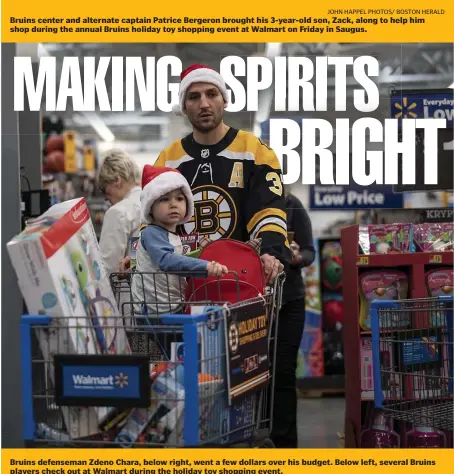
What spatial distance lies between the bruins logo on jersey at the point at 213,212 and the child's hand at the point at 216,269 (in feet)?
2.39

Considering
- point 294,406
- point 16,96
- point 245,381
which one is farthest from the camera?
point 294,406

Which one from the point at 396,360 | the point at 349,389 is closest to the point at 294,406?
the point at 349,389

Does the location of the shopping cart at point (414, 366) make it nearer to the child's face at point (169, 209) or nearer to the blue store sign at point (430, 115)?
the child's face at point (169, 209)

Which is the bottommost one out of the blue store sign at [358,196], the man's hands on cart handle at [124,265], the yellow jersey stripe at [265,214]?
the man's hands on cart handle at [124,265]

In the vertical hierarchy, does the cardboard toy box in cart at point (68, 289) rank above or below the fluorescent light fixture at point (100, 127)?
below

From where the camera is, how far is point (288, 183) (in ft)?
15.8

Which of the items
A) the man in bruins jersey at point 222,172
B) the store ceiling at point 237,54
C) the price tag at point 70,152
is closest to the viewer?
the man in bruins jersey at point 222,172

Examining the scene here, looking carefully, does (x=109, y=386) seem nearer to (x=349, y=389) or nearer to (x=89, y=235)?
(x=89, y=235)

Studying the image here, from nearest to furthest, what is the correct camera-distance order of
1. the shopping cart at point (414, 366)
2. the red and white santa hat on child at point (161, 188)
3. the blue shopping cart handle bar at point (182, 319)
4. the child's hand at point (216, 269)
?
the blue shopping cart handle bar at point (182, 319) < the child's hand at point (216, 269) < the red and white santa hat on child at point (161, 188) < the shopping cart at point (414, 366)

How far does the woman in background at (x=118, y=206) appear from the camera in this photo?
4.69m

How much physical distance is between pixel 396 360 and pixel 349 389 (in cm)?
128

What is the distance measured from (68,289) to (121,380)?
1.11 feet
